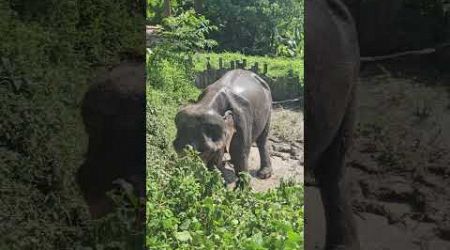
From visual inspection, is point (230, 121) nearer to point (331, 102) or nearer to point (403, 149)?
point (331, 102)

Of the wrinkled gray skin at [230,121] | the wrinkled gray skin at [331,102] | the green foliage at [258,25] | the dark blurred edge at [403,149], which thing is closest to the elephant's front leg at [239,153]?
the wrinkled gray skin at [230,121]

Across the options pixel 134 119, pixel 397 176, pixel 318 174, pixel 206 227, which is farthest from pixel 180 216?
pixel 397 176

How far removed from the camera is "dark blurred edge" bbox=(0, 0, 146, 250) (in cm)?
381

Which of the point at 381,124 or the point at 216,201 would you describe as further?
the point at 216,201

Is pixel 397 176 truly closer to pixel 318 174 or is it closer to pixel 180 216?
pixel 318 174

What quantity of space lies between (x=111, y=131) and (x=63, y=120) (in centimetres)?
26

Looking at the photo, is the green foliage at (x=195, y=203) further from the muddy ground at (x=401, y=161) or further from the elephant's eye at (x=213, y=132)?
the muddy ground at (x=401, y=161)

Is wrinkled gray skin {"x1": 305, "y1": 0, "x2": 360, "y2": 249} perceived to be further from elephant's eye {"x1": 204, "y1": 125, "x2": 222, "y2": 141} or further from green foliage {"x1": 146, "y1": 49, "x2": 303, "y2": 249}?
elephant's eye {"x1": 204, "y1": 125, "x2": 222, "y2": 141}

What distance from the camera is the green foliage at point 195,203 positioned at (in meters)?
4.99

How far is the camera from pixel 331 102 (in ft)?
11.5

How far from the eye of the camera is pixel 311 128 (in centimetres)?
354

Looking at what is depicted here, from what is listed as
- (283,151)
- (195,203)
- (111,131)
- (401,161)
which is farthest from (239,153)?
(401,161)

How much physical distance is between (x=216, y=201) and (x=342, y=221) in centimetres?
169

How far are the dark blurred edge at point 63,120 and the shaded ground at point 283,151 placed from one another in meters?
1.15
